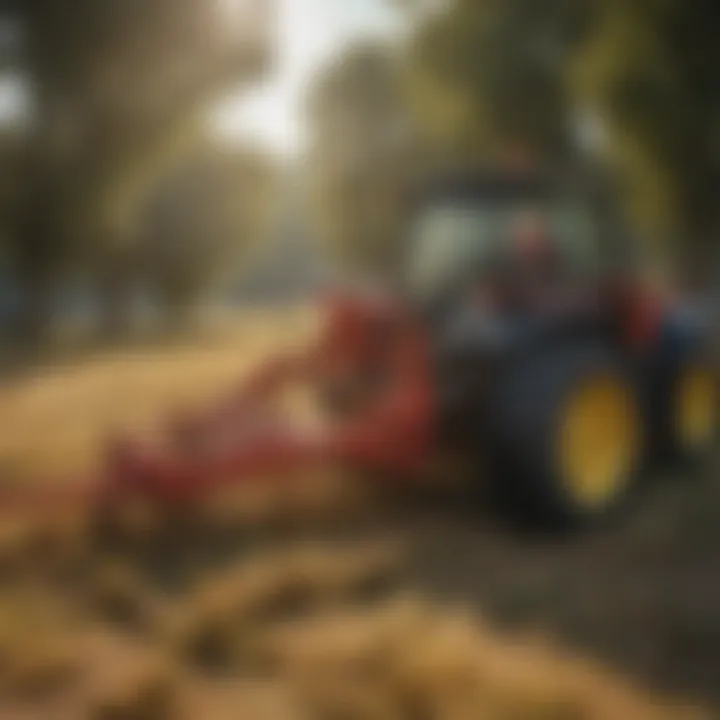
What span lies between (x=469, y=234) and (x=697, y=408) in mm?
320

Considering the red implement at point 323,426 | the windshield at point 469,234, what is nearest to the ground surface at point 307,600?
the red implement at point 323,426

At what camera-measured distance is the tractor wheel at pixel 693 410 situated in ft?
3.91

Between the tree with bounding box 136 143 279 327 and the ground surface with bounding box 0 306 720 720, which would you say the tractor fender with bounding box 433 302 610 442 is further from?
the tree with bounding box 136 143 279 327

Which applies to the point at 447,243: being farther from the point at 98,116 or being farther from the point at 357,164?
the point at 98,116

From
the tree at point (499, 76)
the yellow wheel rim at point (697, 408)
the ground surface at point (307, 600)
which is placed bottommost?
the ground surface at point (307, 600)

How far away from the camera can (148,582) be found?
1.00 meters

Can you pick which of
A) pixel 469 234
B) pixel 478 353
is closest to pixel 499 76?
pixel 469 234

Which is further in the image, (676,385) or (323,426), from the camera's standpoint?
(676,385)

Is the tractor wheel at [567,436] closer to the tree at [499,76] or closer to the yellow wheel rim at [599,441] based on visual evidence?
the yellow wheel rim at [599,441]

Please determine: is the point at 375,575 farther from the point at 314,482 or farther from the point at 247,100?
the point at 247,100

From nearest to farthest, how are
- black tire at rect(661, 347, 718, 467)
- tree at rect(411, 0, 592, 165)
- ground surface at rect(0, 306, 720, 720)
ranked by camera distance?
ground surface at rect(0, 306, 720, 720) → tree at rect(411, 0, 592, 165) → black tire at rect(661, 347, 718, 467)

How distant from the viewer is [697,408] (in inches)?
47.6

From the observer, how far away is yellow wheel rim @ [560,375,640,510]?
114 centimetres

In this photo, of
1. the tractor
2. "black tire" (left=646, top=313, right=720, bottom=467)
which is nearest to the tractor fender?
the tractor
